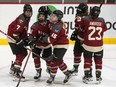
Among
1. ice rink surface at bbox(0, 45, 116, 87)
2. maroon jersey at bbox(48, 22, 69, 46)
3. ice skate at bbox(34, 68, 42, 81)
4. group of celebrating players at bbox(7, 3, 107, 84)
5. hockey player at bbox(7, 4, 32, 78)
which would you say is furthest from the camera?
ice skate at bbox(34, 68, 42, 81)

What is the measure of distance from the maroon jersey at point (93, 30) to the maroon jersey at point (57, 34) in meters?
0.28

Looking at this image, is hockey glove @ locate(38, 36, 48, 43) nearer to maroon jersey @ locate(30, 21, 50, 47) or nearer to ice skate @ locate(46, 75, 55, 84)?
Answer: maroon jersey @ locate(30, 21, 50, 47)

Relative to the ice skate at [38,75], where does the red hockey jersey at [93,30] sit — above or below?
above

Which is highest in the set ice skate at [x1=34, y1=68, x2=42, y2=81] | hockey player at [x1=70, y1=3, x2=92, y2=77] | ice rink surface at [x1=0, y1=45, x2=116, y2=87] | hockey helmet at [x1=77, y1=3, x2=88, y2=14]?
hockey helmet at [x1=77, y1=3, x2=88, y2=14]

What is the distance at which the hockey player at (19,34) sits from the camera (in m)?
4.68

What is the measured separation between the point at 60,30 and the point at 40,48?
0.41 m

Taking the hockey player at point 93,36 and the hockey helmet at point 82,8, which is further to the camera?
the hockey helmet at point 82,8

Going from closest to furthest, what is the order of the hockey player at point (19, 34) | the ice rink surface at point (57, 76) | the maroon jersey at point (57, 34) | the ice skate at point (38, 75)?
the maroon jersey at point (57, 34), the hockey player at point (19, 34), the ice rink surface at point (57, 76), the ice skate at point (38, 75)

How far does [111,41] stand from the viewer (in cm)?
723

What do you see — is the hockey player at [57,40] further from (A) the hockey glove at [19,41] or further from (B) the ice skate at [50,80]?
(A) the hockey glove at [19,41]

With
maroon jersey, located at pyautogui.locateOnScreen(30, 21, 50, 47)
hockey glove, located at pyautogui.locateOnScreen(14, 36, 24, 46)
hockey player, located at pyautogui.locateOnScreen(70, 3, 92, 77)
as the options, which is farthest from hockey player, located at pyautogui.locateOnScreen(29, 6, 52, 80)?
hockey player, located at pyautogui.locateOnScreen(70, 3, 92, 77)

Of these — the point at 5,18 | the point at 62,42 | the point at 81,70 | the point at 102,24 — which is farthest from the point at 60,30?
the point at 5,18

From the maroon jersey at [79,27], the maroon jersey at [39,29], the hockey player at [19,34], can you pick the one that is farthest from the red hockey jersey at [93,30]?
the hockey player at [19,34]

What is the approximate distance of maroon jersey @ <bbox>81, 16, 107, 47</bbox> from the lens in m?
4.64
